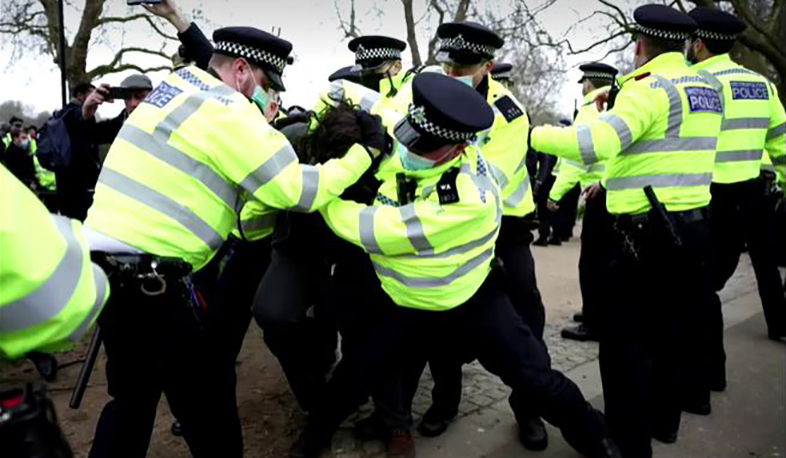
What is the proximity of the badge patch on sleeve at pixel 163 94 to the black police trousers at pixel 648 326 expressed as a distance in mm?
2332

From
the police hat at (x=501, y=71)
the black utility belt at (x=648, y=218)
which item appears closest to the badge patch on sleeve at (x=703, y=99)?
the black utility belt at (x=648, y=218)

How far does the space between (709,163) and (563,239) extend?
25.1ft

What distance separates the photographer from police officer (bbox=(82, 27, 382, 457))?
240cm

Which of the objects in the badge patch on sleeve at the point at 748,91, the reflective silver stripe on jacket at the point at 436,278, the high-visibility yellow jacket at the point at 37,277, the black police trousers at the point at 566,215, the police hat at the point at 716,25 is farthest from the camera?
the black police trousers at the point at 566,215

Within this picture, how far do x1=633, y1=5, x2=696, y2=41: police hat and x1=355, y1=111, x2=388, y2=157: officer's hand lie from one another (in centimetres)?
157

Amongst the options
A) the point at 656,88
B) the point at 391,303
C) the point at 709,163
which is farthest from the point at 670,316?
the point at 391,303

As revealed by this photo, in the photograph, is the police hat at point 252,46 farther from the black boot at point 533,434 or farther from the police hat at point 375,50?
the black boot at point 533,434

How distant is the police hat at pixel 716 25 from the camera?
4090 mm

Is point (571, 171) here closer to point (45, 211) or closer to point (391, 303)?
point (391, 303)

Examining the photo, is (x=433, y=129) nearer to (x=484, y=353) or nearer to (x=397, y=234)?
(x=397, y=234)

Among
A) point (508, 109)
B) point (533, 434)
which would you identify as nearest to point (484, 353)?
point (533, 434)

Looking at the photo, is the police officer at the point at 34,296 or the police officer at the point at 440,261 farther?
the police officer at the point at 440,261

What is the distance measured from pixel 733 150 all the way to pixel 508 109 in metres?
1.81

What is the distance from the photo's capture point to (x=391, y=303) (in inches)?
120
